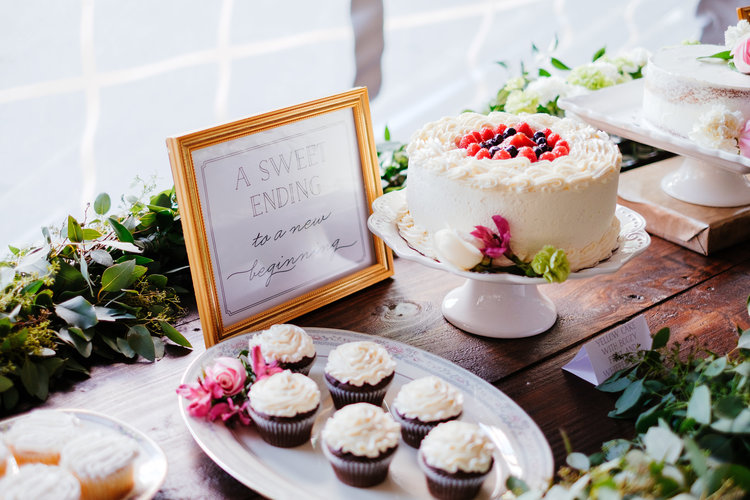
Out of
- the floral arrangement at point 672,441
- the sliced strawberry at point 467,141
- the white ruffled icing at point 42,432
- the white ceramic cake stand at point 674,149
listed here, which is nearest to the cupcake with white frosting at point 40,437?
the white ruffled icing at point 42,432

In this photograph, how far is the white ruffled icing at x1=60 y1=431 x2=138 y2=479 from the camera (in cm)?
79

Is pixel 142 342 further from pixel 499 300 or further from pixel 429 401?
pixel 499 300

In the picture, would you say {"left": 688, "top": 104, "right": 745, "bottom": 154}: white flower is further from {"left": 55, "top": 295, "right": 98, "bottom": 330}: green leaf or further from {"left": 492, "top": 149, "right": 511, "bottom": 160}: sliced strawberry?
{"left": 55, "top": 295, "right": 98, "bottom": 330}: green leaf

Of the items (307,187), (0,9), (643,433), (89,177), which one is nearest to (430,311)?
(307,187)

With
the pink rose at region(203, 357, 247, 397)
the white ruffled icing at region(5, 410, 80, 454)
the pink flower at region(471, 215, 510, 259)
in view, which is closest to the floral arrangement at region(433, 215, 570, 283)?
the pink flower at region(471, 215, 510, 259)

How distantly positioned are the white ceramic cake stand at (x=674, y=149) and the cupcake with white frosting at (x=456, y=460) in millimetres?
896

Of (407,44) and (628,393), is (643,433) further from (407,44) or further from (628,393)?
(407,44)

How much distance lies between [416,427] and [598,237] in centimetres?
47

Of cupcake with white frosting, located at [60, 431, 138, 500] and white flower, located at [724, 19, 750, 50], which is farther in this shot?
white flower, located at [724, 19, 750, 50]

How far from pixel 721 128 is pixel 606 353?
0.60 metres

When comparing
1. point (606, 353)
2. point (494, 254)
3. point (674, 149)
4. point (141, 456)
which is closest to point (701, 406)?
point (606, 353)

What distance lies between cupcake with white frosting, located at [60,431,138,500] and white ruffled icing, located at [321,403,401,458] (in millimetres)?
238

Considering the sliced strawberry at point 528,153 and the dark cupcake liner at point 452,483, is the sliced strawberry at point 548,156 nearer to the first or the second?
the sliced strawberry at point 528,153

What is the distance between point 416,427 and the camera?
3.05 feet
